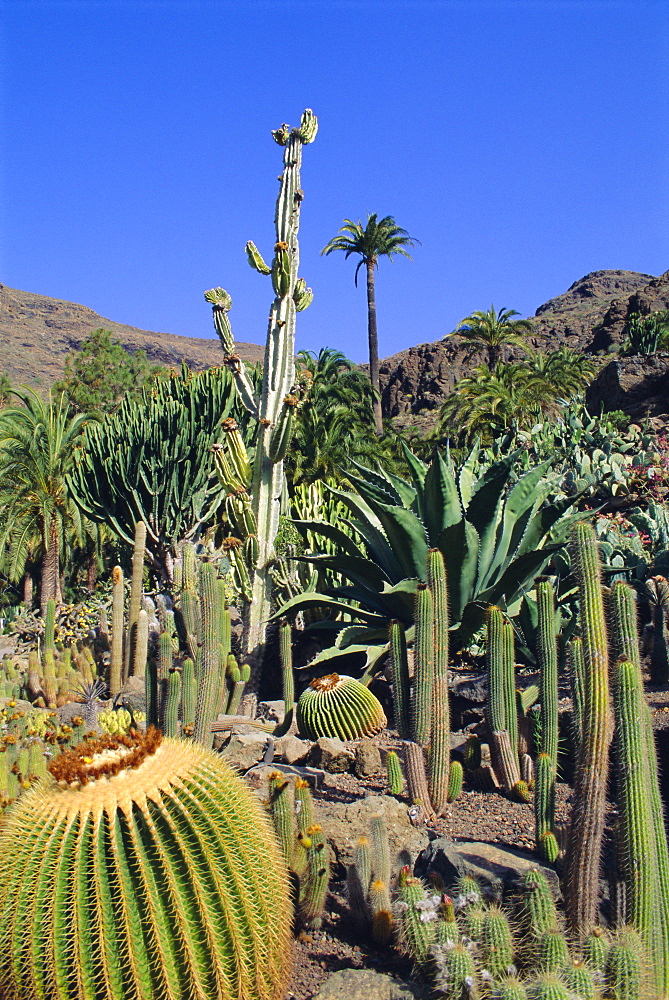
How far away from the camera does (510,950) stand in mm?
2932

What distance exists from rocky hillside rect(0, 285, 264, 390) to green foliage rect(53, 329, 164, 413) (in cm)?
2953

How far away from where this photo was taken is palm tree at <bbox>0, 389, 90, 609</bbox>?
16.4 metres

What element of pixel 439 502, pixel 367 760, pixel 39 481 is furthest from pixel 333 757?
pixel 39 481

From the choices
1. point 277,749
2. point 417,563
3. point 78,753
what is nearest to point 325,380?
point 417,563

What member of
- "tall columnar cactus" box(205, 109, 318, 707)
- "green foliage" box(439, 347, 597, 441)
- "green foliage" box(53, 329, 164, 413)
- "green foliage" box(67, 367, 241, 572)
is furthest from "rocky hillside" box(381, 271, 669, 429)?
"tall columnar cactus" box(205, 109, 318, 707)

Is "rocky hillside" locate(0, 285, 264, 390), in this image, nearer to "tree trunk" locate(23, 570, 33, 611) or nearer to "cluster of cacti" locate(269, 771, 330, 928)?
"tree trunk" locate(23, 570, 33, 611)

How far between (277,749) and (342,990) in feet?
8.82

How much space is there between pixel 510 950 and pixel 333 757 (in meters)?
2.64

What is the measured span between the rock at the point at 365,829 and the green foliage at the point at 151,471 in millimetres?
10778

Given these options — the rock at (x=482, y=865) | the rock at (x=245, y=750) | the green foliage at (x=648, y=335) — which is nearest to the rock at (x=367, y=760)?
the rock at (x=245, y=750)

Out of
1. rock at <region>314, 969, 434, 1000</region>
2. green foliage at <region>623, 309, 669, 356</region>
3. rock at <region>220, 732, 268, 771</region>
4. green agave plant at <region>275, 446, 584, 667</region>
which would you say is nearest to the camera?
rock at <region>314, 969, 434, 1000</region>

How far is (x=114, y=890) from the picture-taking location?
2.60 meters

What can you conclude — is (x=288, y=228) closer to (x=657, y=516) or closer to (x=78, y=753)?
(x=657, y=516)

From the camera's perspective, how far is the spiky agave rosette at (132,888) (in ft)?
8.45
